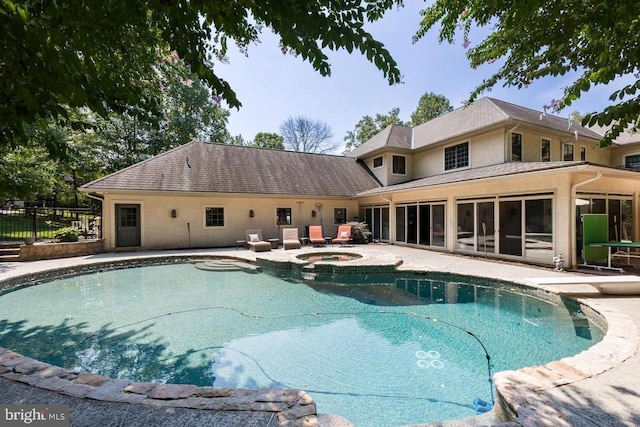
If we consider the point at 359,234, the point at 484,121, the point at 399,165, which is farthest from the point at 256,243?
the point at 484,121

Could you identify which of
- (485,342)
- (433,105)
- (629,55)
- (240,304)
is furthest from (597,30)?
(433,105)

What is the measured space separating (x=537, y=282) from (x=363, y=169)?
15.6 meters

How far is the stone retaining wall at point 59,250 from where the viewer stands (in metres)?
11.2

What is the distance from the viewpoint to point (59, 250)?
11.9 m

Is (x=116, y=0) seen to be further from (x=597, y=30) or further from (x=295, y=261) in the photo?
(x=295, y=261)

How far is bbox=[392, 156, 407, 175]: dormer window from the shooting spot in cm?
1925

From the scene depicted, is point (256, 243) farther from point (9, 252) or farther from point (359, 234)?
point (9, 252)

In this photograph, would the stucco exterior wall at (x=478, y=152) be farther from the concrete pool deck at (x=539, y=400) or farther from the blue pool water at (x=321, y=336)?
the concrete pool deck at (x=539, y=400)

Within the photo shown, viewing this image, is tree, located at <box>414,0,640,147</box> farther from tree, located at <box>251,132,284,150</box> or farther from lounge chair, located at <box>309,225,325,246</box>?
tree, located at <box>251,132,284,150</box>

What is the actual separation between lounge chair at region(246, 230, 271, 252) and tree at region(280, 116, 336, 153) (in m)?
24.1

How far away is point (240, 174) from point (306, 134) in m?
23.1

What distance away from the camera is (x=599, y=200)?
33.2 feet

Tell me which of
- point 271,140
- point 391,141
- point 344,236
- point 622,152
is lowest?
point 344,236

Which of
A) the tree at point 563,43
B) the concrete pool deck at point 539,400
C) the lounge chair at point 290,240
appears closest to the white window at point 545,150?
the tree at point 563,43
